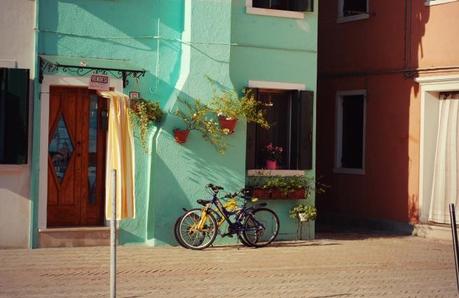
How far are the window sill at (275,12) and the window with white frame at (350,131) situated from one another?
3.53 metres

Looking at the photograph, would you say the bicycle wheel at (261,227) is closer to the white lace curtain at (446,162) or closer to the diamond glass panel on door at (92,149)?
the diamond glass panel on door at (92,149)

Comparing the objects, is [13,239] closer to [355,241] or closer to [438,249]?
[355,241]

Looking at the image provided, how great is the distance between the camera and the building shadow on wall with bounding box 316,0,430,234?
16516 millimetres

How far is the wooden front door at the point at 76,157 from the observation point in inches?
528

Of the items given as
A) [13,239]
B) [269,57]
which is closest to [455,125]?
[269,57]

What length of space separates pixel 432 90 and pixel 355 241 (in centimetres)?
357

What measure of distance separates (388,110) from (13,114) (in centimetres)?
823

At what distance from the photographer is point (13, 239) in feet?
41.9

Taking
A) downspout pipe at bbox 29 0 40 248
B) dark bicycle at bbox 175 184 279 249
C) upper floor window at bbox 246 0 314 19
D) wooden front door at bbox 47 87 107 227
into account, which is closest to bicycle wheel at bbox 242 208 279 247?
dark bicycle at bbox 175 184 279 249

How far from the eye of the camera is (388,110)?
17031 millimetres

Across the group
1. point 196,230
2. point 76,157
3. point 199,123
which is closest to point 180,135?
point 199,123

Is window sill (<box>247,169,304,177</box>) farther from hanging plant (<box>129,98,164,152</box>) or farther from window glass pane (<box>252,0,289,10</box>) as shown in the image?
window glass pane (<box>252,0,289,10</box>)

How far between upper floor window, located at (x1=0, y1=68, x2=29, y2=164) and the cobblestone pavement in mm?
1589

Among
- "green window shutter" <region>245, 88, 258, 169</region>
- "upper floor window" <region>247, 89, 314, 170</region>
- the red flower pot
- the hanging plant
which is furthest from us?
"upper floor window" <region>247, 89, 314, 170</region>
